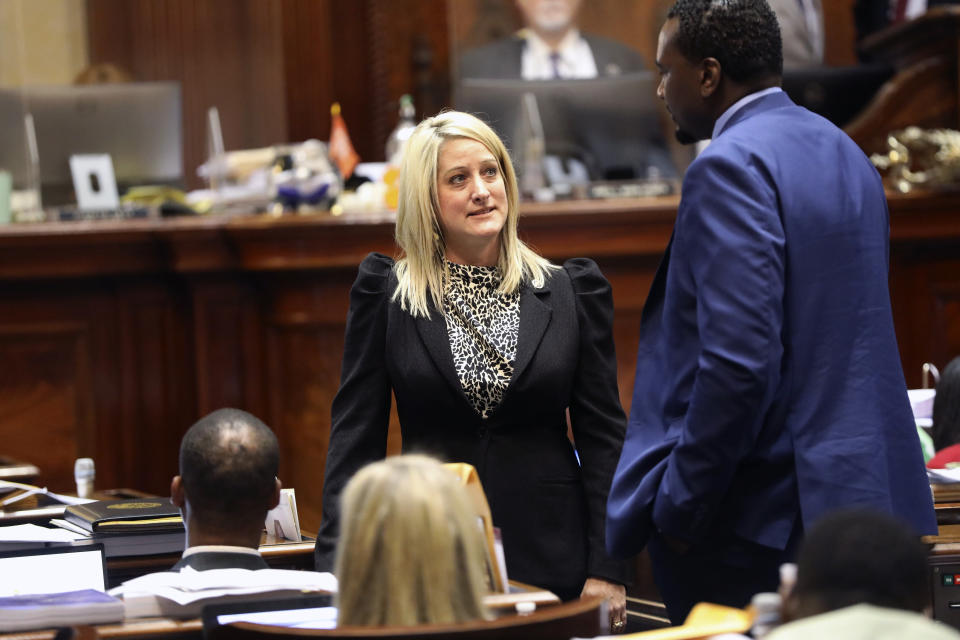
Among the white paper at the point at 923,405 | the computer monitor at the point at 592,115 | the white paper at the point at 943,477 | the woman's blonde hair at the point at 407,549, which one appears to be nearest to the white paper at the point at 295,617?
the woman's blonde hair at the point at 407,549

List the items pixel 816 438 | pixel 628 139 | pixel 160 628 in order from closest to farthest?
pixel 160 628 → pixel 816 438 → pixel 628 139

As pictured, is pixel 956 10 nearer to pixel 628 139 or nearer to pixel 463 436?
pixel 628 139

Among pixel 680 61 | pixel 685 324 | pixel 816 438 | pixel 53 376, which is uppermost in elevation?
pixel 680 61

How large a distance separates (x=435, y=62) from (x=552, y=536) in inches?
226

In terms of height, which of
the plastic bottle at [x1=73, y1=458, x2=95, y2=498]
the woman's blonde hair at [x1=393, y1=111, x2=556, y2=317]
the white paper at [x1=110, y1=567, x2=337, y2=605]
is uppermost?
the woman's blonde hair at [x1=393, y1=111, x2=556, y2=317]

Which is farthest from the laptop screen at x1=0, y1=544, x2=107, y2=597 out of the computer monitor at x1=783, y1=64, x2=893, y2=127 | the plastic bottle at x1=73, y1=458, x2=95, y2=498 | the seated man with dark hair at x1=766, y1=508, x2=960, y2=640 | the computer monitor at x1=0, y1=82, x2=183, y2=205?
the computer monitor at x1=783, y1=64, x2=893, y2=127

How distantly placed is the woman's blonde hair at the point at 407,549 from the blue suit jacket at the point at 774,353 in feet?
1.78

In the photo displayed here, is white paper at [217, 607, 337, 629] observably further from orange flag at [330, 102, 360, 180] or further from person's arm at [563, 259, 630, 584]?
orange flag at [330, 102, 360, 180]

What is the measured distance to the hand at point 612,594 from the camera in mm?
2355

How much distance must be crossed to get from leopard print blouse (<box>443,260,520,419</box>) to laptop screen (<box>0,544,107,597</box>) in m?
0.71

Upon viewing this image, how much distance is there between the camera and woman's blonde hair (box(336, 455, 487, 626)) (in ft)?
4.87

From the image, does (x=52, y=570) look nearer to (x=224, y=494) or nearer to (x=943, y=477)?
(x=224, y=494)

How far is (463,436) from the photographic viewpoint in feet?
8.22

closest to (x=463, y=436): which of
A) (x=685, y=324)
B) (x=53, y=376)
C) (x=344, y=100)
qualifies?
(x=685, y=324)
